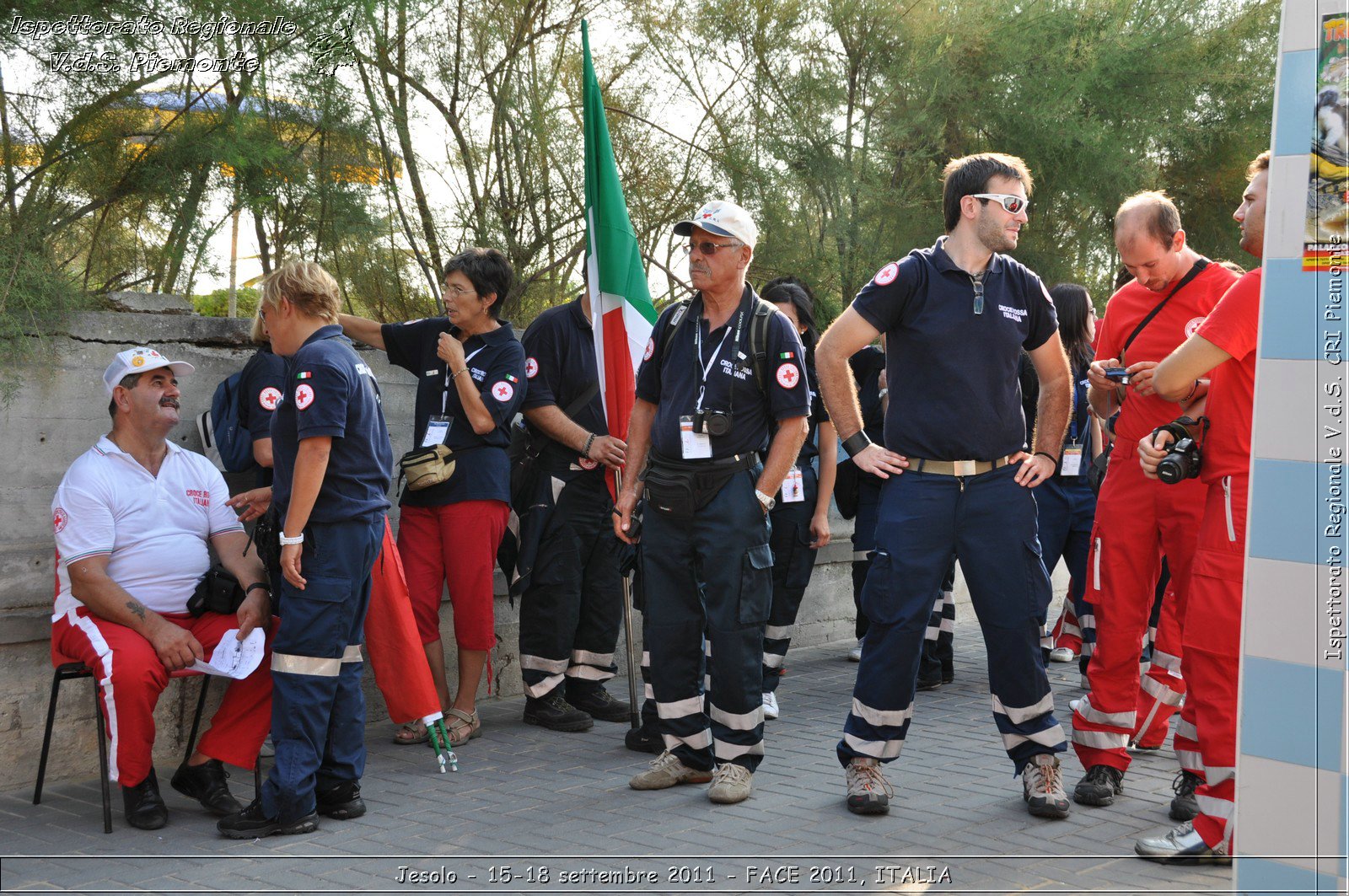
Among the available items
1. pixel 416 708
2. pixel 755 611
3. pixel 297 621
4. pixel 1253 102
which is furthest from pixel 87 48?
pixel 1253 102

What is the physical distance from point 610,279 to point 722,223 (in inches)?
53.9

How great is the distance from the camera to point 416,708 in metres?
5.24

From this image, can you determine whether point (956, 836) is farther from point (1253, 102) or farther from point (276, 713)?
point (1253, 102)

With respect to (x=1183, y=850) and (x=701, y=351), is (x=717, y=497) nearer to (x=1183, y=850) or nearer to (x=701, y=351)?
(x=701, y=351)

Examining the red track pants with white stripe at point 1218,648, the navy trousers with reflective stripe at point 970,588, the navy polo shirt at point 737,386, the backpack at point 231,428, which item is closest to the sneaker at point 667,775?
the navy trousers with reflective stripe at point 970,588

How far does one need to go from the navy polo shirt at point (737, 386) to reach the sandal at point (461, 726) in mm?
1820

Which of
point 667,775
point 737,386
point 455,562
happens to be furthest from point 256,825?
point 737,386

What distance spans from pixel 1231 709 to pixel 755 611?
168cm

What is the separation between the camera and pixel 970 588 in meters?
4.76

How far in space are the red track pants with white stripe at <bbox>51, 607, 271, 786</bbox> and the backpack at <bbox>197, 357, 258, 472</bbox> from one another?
0.95m

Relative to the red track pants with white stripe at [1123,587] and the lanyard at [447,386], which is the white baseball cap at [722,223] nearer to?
the lanyard at [447,386]

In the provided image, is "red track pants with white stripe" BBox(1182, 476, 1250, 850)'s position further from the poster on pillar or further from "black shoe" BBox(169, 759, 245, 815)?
"black shoe" BBox(169, 759, 245, 815)

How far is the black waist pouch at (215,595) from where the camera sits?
16.6 ft

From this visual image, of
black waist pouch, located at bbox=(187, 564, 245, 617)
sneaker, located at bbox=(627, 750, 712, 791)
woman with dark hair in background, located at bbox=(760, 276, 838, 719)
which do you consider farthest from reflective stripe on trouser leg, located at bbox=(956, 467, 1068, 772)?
black waist pouch, located at bbox=(187, 564, 245, 617)
